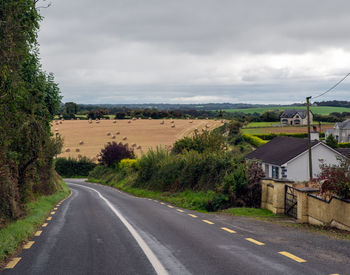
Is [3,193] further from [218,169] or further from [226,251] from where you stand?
A: [218,169]

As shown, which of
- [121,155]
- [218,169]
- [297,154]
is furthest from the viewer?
[121,155]

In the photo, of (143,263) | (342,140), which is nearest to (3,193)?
(143,263)

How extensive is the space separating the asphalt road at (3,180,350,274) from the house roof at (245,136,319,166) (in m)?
27.2

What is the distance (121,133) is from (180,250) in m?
69.1

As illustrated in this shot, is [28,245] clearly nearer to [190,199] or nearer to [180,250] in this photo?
[180,250]

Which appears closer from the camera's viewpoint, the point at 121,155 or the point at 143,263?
the point at 143,263

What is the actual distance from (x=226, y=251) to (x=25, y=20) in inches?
358

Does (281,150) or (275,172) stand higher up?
(281,150)

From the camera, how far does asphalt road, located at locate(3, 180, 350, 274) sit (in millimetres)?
6871

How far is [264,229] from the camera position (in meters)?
11.5

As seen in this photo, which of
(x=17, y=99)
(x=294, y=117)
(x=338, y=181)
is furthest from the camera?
(x=294, y=117)

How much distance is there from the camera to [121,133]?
76562 millimetres

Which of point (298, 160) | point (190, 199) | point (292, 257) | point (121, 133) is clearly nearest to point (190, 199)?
point (190, 199)

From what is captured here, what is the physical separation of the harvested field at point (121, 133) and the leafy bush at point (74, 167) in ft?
4.26
